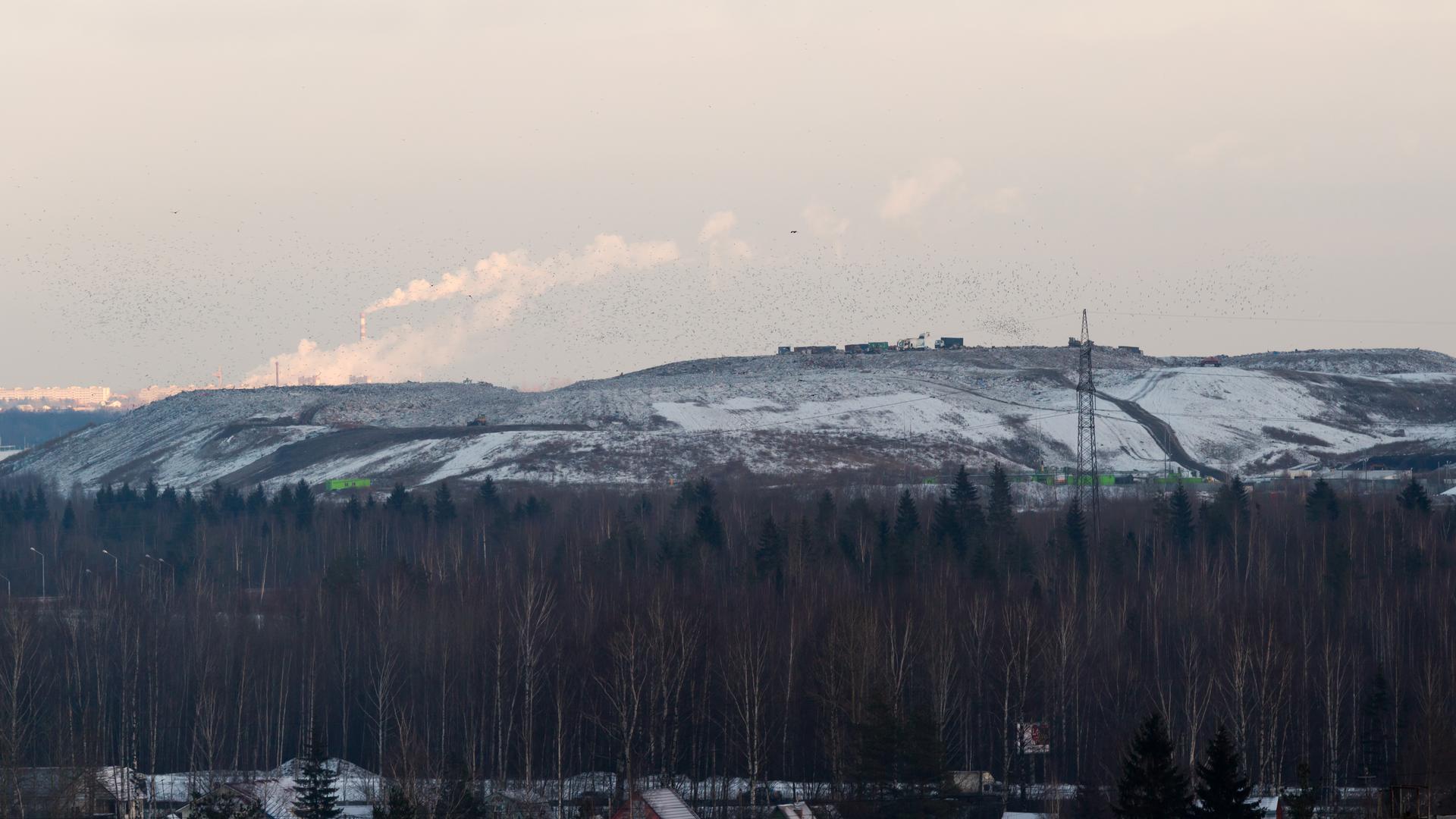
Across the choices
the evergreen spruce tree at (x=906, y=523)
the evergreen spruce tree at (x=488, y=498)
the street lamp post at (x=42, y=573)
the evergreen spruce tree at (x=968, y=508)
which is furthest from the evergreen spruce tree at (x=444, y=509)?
the evergreen spruce tree at (x=968, y=508)

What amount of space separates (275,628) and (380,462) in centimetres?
7082

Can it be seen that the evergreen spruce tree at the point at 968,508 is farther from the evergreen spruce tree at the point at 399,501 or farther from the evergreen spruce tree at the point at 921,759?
the evergreen spruce tree at the point at 921,759

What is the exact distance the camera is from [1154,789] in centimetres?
2750

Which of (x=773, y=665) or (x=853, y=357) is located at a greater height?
(x=853, y=357)

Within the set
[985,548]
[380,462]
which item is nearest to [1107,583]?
[985,548]

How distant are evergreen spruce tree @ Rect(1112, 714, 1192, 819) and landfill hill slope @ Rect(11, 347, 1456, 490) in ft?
306

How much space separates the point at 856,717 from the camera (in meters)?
45.0

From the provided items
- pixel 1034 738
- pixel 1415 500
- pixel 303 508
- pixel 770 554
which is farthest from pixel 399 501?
pixel 1034 738

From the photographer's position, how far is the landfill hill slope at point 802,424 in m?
131

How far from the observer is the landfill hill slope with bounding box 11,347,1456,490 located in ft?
429

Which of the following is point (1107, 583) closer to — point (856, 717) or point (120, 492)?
point (856, 717)

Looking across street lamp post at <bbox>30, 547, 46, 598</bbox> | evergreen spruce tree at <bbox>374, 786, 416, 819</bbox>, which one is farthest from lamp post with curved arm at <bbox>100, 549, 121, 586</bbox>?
evergreen spruce tree at <bbox>374, 786, 416, 819</bbox>

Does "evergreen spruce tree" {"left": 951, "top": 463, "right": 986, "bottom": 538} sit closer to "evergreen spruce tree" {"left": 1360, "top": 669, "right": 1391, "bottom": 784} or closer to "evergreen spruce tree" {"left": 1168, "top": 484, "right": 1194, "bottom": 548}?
"evergreen spruce tree" {"left": 1168, "top": 484, "right": 1194, "bottom": 548}

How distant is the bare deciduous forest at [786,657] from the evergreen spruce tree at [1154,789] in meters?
11.0
